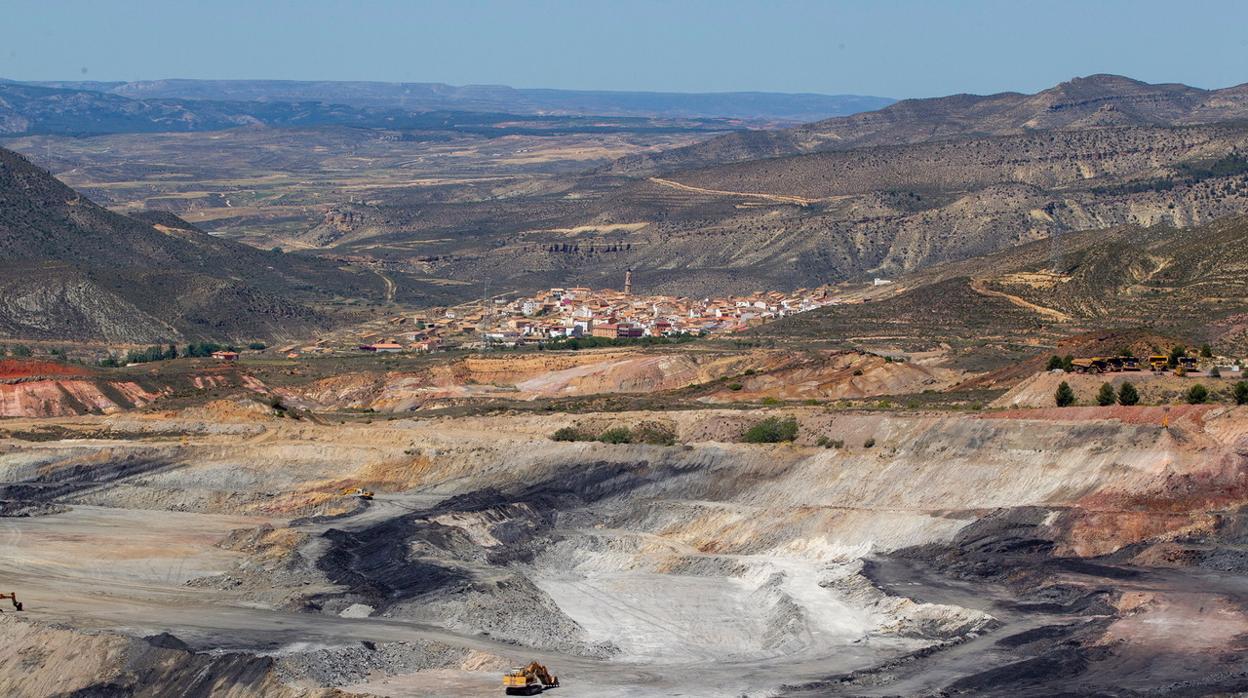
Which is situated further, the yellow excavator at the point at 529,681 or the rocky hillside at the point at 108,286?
the rocky hillside at the point at 108,286

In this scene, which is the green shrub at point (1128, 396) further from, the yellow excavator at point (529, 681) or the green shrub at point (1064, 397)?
the yellow excavator at point (529, 681)

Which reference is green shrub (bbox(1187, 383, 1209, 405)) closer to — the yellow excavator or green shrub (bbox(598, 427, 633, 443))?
green shrub (bbox(598, 427, 633, 443))

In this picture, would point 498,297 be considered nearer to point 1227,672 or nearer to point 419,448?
point 419,448

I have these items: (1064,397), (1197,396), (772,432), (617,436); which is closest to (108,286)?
(617,436)

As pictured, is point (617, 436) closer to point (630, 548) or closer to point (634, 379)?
point (630, 548)

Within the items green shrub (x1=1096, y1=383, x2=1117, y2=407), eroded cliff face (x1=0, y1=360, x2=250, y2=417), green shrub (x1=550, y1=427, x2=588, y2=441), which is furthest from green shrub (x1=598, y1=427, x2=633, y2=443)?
eroded cliff face (x1=0, y1=360, x2=250, y2=417)

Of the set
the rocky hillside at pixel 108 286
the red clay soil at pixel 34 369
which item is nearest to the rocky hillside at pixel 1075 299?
the red clay soil at pixel 34 369
